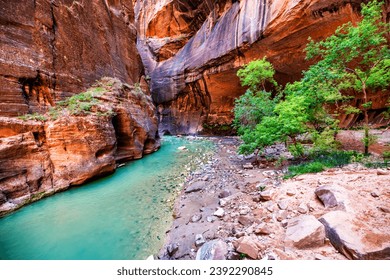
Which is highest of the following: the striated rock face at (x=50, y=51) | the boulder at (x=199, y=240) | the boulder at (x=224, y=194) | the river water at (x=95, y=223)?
the striated rock face at (x=50, y=51)

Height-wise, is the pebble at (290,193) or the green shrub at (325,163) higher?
the green shrub at (325,163)

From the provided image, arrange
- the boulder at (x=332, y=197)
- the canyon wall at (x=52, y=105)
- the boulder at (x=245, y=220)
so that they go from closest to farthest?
the boulder at (x=332, y=197)
the boulder at (x=245, y=220)
the canyon wall at (x=52, y=105)

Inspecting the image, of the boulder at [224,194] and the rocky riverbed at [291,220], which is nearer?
the rocky riverbed at [291,220]

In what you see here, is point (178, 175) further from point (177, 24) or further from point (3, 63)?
point (177, 24)

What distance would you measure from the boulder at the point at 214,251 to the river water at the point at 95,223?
40.5 inches

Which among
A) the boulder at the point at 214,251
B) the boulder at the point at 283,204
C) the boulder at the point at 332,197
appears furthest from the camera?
the boulder at the point at 283,204

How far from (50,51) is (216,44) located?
37.5 feet

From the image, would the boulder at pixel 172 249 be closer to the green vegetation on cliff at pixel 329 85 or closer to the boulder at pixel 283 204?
the boulder at pixel 283 204

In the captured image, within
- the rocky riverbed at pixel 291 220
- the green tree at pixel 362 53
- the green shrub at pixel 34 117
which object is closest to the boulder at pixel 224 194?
the rocky riverbed at pixel 291 220

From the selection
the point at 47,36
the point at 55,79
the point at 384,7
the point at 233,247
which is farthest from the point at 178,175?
the point at 384,7

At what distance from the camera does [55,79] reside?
22.1 feet

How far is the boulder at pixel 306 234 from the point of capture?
199 cm

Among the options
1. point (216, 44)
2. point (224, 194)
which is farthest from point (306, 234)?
point (216, 44)

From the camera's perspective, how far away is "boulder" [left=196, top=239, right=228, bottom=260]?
218cm
